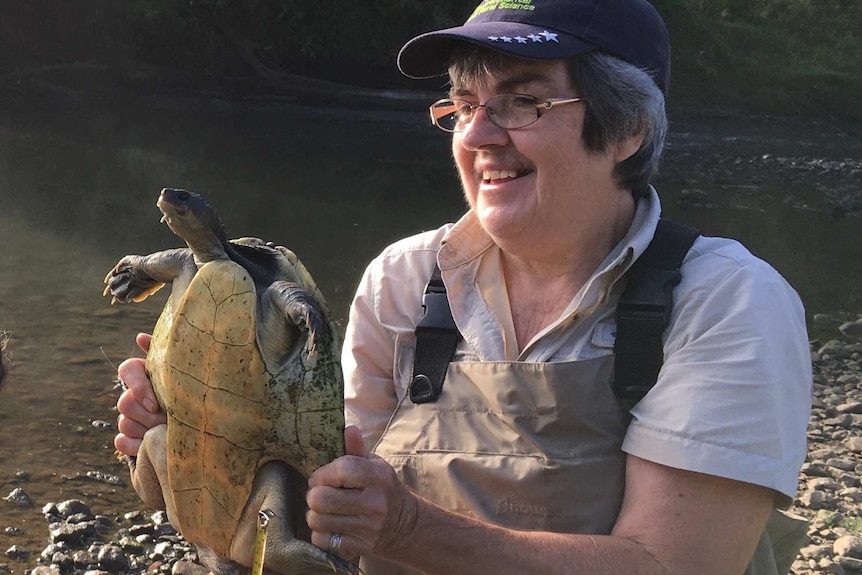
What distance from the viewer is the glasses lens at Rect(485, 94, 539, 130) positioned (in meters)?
2.61

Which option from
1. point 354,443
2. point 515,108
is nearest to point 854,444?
point 515,108

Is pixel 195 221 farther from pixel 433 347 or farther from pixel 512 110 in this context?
pixel 512 110

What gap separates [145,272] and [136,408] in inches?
15.0

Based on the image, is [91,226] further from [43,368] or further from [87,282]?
[43,368]

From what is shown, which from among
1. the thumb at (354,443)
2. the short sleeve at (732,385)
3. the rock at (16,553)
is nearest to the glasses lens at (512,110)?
the short sleeve at (732,385)

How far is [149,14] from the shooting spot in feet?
80.0

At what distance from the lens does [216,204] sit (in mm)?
13383

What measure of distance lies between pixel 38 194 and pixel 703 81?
24.7 meters

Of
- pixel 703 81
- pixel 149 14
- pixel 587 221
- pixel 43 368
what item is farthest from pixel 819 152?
pixel 587 221

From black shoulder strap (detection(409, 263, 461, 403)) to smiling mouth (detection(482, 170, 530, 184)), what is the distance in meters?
0.36

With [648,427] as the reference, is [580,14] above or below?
above

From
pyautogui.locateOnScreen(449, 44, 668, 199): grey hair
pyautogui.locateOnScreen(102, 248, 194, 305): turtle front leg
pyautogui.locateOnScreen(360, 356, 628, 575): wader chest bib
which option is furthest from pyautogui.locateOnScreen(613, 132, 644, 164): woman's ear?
pyautogui.locateOnScreen(102, 248, 194, 305): turtle front leg

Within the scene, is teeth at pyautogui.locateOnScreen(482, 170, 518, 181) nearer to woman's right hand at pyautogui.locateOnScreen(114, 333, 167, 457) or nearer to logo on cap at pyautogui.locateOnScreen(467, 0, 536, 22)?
logo on cap at pyautogui.locateOnScreen(467, 0, 536, 22)

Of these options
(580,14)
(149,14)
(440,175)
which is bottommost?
(440,175)
